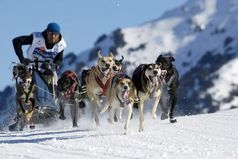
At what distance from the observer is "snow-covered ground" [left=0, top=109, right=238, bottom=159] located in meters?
8.99

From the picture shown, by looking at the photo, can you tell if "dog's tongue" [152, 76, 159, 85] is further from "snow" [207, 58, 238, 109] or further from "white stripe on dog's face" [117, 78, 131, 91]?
"snow" [207, 58, 238, 109]

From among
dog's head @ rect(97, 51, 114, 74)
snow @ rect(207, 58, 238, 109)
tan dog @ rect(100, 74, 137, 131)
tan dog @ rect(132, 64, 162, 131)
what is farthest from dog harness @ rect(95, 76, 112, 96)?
snow @ rect(207, 58, 238, 109)

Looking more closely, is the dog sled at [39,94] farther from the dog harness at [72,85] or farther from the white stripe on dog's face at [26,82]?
the dog harness at [72,85]

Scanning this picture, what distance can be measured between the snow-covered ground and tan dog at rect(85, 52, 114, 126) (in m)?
0.46

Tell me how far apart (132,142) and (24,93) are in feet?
12.7

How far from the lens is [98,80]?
41.0 ft

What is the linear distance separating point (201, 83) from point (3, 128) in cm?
15923

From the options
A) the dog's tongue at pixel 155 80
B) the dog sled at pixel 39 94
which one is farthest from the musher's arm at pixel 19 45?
the dog's tongue at pixel 155 80

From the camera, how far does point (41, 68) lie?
13.5 metres

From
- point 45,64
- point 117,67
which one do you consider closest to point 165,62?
point 117,67

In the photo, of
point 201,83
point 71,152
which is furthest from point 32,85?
point 201,83

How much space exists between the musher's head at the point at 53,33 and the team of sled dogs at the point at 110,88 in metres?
0.81

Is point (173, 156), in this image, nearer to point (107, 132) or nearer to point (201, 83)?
point (107, 132)

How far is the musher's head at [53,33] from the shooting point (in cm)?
1274
